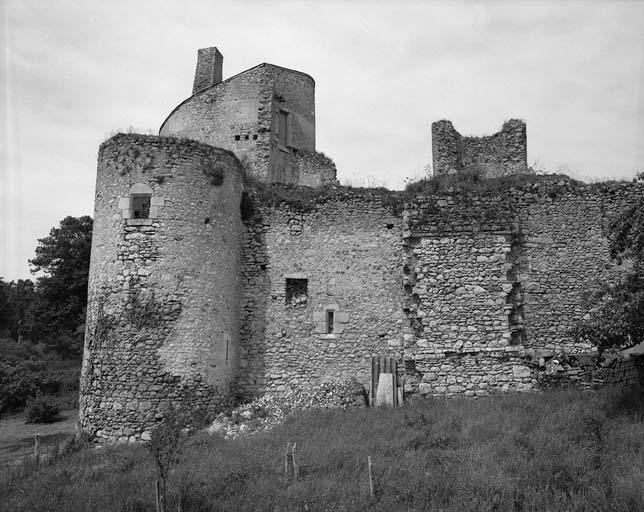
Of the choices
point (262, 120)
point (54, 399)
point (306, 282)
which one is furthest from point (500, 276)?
point (54, 399)

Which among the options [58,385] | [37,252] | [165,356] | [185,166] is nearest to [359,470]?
[165,356]

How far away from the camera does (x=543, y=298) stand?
1496cm

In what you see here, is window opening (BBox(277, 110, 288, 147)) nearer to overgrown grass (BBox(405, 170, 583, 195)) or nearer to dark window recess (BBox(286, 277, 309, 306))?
overgrown grass (BBox(405, 170, 583, 195))

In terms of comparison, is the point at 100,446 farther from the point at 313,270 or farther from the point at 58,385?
the point at 58,385

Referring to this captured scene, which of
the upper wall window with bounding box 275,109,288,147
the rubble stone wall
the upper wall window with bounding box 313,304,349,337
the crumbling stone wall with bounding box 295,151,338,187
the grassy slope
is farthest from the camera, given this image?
the upper wall window with bounding box 275,109,288,147

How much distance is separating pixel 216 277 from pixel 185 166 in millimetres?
2920

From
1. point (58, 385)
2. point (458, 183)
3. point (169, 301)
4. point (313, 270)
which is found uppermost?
point (458, 183)

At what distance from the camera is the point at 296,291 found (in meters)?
15.8

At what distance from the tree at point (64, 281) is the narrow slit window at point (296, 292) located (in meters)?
16.8

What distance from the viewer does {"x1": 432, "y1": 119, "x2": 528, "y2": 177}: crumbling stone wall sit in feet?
58.4

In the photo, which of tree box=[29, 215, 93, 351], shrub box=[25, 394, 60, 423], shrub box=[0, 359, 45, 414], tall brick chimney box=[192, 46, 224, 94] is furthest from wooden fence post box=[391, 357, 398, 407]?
tree box=[29, 215, 93, 351]

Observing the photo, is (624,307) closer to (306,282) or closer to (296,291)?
(306,282)

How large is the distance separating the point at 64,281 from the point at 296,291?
18388mm

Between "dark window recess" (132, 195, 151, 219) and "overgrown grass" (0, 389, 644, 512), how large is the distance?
5.68 metres
